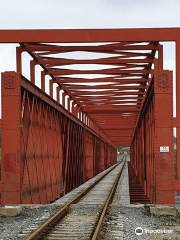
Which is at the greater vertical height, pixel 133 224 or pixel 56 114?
pixel 56 114

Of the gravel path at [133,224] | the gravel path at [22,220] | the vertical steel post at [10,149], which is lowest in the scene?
the gravel path at [133,224]

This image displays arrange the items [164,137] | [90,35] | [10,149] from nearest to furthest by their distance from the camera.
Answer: [10,149] → [164,137] → [90,35]

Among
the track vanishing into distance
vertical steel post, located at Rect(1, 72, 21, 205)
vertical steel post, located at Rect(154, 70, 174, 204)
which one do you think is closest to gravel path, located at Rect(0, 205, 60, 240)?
the track vanishing into distance

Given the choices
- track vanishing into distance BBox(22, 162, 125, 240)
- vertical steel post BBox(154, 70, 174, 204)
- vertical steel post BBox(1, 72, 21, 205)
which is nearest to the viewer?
track vanishing into distance BBox(22, 162, 125, 240)

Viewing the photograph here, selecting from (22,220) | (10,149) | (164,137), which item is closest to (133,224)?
(22,220)

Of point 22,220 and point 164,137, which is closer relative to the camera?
point 22,220

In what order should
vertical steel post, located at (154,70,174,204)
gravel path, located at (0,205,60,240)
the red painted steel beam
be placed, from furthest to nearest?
1. the red painted steel beam
2. vertical steel post, located at (154,70,174,204)
3. gravel path, located at (0,205,60,240)

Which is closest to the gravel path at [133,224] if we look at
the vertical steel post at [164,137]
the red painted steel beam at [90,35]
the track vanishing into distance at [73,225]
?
the track vanishing into distance at [73,225]

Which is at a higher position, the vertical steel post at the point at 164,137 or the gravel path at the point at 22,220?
the vertical steel post at the point at 164,137

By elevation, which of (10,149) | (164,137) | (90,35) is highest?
(90,35)

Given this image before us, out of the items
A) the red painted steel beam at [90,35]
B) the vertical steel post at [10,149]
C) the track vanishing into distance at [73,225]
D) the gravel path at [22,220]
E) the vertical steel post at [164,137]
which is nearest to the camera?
the track vanishing into distance at [73,225]

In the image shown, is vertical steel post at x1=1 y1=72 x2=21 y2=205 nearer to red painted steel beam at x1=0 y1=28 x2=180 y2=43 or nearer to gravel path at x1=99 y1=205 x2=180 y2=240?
red painted steel beam at x1=0 y1=28 x2=180 y2=43

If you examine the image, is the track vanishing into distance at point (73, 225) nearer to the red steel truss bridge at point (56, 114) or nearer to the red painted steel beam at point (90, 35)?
the red steel truss bridge at point (56, 114)

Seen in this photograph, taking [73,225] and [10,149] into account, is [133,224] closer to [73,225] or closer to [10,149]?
[73,225]
